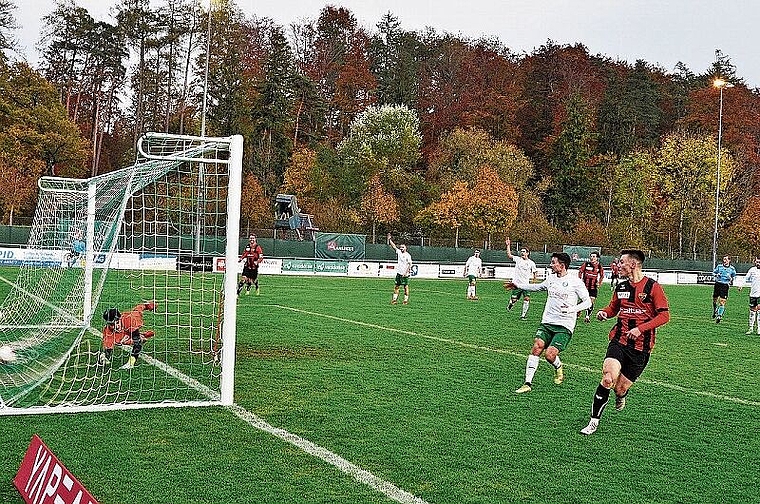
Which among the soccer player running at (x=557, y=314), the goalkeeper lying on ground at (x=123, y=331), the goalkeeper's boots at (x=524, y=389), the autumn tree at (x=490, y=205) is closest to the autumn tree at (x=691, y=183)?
the autumn tree at (x=490, y=205)

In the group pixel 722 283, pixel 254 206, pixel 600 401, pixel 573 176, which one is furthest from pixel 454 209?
pixel 600 401

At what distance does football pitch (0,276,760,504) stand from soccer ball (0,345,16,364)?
2869mm

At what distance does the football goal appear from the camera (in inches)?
360

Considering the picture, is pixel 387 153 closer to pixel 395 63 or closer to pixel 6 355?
pixel 395 63

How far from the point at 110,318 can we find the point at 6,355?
1.48 m

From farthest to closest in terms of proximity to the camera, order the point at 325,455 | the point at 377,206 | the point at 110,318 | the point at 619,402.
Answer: the point at 377,206 → the point at 110,318 → the point at 619,402 → the point at 325,455

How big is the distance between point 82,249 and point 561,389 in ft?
34.0

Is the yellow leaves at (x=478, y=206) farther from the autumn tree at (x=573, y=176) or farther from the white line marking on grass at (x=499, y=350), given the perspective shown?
the white line marking on grass at (x=499, y=350)

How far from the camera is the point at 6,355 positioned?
11062mm

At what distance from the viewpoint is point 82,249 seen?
16906 millimetres

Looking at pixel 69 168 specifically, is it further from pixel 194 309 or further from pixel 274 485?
pixel 274 485

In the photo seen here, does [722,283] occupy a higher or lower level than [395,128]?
lower

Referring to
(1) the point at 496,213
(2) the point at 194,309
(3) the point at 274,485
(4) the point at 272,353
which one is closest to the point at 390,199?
(1) the point at 496,213

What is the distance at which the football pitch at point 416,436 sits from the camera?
615cm
